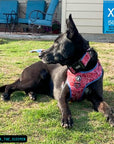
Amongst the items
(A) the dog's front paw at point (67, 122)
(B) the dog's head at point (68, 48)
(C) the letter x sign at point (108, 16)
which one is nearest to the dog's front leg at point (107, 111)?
(A) the dog's front paw at point (67, 122)

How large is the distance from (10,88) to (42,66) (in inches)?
23.0

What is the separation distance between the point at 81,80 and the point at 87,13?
6.53 metres

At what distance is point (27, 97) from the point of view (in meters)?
3.62

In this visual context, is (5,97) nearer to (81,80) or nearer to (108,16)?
(81,80)

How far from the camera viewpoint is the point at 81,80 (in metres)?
3.17

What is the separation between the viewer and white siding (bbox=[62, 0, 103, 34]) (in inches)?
363

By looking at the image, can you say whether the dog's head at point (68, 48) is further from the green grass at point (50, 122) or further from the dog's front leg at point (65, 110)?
the green grass at point (50, 122)

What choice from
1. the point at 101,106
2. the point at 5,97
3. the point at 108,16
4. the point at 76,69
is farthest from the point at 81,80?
the point at 108,16

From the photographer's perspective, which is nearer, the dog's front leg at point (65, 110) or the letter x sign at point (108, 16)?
the dog's front leg at point (65, 110)

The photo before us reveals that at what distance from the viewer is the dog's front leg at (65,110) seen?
A: 8.76ft

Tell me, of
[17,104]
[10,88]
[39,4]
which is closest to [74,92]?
[17,104]

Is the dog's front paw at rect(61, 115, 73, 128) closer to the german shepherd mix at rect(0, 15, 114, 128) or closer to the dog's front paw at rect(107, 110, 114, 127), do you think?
the german shepherd mix at rect(0, 15, 114, 128)

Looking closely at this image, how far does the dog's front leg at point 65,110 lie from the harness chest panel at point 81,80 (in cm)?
8

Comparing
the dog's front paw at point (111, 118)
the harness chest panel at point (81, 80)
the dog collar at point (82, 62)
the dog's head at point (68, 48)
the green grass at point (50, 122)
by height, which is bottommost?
the green grass at point (50, 122)
